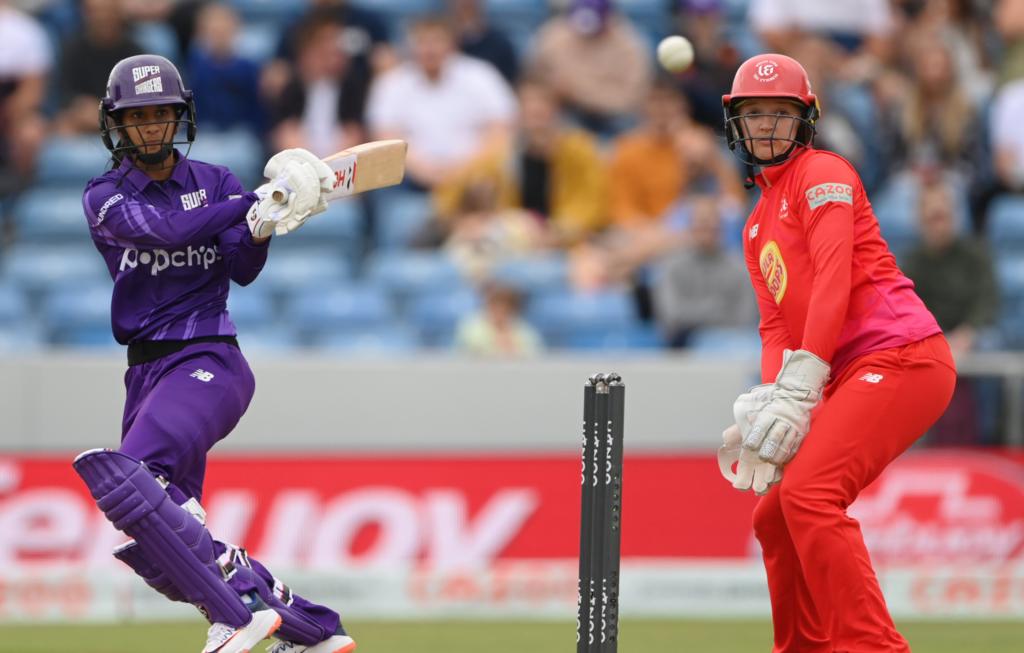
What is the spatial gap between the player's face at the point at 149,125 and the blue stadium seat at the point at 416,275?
497 cm

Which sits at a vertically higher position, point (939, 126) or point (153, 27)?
point (153, 27)

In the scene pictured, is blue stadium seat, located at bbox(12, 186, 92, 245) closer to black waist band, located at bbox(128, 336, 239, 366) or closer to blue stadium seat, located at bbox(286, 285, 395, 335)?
blue stadium seat, located at bbox(286, 285, 395, 335)

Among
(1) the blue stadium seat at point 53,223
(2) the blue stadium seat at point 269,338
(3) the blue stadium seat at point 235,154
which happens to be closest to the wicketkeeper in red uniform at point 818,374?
(2) the blue stadium seat at point 269,338

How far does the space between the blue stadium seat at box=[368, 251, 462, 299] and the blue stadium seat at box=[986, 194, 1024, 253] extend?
4011 mm

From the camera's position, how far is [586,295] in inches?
420

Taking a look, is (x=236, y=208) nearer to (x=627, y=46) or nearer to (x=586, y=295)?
(x=586, y=295)

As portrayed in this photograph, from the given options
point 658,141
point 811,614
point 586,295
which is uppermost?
point 658,141

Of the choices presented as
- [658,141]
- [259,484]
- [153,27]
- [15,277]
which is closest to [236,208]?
[259,484]

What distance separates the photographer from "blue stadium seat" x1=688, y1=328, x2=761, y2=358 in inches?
399

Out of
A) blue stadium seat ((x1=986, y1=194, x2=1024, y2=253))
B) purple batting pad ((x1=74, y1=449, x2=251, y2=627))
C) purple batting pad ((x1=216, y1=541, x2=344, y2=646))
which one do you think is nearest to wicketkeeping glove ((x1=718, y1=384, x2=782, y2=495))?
purple batting pad ((x1=216, y1=541, x2=344, y2=646))

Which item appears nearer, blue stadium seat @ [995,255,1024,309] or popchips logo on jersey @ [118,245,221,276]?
popchips logo on jersey @ [118,245,221,276]

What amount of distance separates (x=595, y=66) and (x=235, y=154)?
2.80 metres

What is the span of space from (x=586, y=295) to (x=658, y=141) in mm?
1623

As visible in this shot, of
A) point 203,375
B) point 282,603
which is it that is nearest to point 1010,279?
point 282,603
